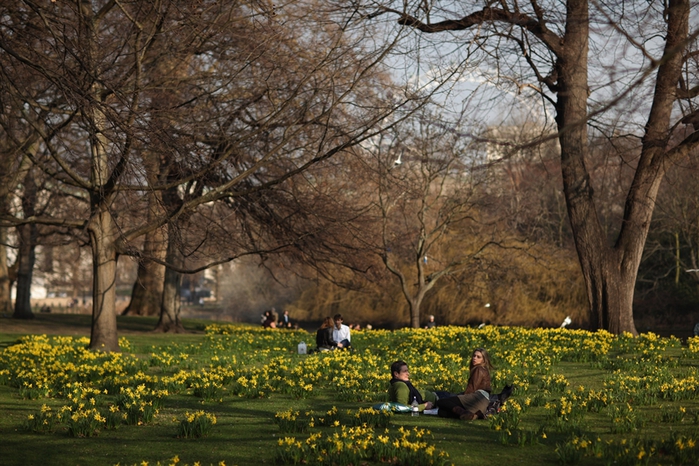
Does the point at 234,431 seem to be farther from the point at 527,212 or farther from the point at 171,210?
the point at 527,212

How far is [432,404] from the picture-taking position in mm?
8836

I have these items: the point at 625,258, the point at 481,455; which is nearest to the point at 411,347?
the point at 625,258

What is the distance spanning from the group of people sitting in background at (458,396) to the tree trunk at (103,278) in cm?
934

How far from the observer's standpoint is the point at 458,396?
8414mm

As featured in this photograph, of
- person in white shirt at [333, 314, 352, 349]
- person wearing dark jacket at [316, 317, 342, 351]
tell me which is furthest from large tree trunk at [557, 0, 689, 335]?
person wearing dark jacket at [316, 317, 342, 351]

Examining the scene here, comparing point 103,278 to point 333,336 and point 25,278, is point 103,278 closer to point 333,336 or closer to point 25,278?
point 333,336

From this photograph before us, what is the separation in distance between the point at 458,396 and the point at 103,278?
1023 centimetres

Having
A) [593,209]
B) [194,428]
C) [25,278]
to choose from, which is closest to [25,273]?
[25,278]

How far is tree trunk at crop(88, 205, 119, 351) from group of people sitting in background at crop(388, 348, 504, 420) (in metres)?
9.34

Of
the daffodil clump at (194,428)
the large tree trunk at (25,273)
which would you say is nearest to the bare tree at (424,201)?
the large tree trunk at (25,273)

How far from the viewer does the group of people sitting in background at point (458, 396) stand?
27.0ft

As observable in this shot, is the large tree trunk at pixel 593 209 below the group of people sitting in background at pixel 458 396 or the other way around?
the other way around

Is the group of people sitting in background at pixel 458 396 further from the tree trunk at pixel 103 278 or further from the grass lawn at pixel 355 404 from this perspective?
the tree trunk at pixel 103 278

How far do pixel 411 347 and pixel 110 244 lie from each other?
251 inches
